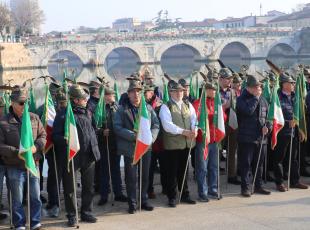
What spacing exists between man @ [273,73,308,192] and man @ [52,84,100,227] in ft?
9.50

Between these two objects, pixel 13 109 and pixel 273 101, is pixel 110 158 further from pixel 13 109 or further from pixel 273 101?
pixel 273 101

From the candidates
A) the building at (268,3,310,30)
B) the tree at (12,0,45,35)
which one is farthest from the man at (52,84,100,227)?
the building at (268,3,310,30)

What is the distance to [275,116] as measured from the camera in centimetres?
726

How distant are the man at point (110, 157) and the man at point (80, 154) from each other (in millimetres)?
857

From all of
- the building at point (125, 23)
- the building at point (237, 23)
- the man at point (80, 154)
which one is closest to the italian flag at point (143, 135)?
the man at point (80, 154)

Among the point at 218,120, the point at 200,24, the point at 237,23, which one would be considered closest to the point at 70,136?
the point at 218,120

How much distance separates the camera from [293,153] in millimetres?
7727

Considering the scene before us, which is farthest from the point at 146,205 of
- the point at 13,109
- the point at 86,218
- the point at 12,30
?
the point at 12,30

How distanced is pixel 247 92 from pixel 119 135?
197 cm

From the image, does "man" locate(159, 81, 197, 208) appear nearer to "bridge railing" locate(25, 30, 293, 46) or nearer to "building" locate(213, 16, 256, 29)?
"bridge railing" locate(25, 30, 293, 46)

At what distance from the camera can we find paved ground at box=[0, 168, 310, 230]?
5.84 m

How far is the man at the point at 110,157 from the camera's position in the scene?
711 cm

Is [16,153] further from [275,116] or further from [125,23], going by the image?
[125,23]

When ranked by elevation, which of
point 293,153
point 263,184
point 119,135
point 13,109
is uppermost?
point 13,109
